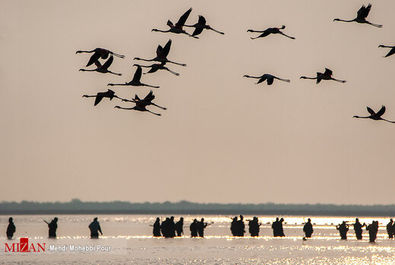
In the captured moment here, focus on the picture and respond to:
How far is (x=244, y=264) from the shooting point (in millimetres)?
57812

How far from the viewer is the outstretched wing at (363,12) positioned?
35.2 metres

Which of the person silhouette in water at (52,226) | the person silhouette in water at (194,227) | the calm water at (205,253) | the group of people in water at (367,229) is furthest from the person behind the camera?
the person silhouette in water at (194,227)

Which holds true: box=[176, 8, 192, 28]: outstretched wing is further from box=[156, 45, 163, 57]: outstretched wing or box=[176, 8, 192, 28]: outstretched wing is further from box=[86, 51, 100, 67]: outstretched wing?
box=[86, 51, 100, 67]: outstretched wing

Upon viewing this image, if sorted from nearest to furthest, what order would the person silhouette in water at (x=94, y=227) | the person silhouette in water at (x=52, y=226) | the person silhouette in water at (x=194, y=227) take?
the person silhouette in water at (x=94, y=227), the person silhouette in water at (x=52, y=226), the person silhouette in water at (x=194, y=227)

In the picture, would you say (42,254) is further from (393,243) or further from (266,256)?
(393,243)

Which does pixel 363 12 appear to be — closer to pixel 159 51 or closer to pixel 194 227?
pixel 159 51

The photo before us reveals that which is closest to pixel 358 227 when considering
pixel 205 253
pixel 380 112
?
pixel 205 253

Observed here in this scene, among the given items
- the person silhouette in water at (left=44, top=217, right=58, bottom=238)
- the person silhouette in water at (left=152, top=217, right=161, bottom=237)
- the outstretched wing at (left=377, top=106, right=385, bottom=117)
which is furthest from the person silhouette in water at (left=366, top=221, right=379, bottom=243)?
the outstretched wing at (left=377, top=106, right=385, bottom=117)

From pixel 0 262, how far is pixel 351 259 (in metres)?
21.3

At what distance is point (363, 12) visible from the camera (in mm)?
35312

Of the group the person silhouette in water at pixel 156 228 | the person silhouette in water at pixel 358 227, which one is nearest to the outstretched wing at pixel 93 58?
the person silhouette in water at pixel 156 228

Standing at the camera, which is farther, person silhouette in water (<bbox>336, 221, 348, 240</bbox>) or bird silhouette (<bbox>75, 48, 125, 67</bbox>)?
person silhouette in water (<bbox>336, 221, 348, 240</bbox>)

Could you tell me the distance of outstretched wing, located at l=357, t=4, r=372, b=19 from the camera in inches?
1387

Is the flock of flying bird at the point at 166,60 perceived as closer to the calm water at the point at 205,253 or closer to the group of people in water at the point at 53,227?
the calm water at the point at 205,253
